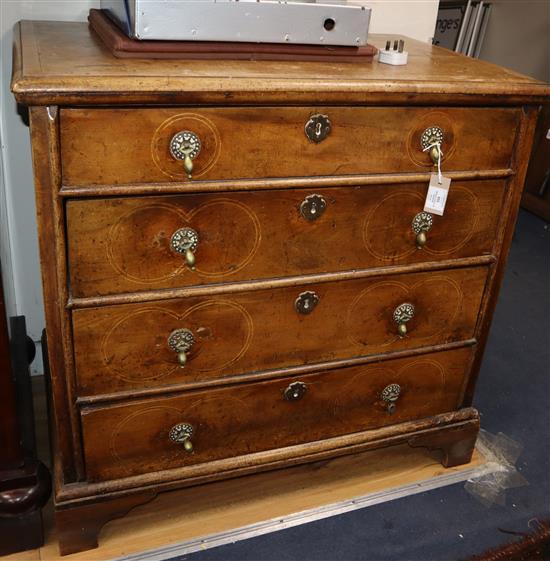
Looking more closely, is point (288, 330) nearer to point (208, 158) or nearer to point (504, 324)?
point (208, 158)

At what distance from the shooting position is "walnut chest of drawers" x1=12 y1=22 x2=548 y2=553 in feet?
3.77

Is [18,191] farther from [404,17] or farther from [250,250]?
[404,17]

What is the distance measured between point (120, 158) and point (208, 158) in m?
0.16

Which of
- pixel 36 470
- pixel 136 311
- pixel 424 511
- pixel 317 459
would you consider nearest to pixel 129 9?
pixel 136 311

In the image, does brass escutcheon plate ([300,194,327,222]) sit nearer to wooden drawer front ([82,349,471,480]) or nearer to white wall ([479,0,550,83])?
wooden drawer front ([82,349,471,480])

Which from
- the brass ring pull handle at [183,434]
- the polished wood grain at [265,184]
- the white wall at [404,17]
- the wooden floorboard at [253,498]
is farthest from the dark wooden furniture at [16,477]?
the white wall at [404,17]

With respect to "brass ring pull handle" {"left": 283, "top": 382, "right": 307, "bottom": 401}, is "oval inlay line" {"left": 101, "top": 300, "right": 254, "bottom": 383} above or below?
above

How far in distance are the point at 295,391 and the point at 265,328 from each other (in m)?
0.20

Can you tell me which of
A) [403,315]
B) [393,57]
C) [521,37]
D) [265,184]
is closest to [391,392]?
[403,315]

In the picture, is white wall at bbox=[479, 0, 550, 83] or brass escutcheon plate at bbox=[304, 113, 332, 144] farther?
white wall at bbox=[479, 0, 550, 83]

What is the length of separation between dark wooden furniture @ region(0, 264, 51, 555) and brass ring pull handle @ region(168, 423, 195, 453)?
0.30 meters

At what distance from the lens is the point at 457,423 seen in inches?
69.4

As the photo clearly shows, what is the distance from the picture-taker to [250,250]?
1.32 metres

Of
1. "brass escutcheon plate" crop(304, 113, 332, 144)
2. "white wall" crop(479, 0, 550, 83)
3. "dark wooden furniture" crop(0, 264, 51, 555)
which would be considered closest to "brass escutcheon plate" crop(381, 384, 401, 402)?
"brass escutcheon plate" crop(304, 113, 332, 144)
